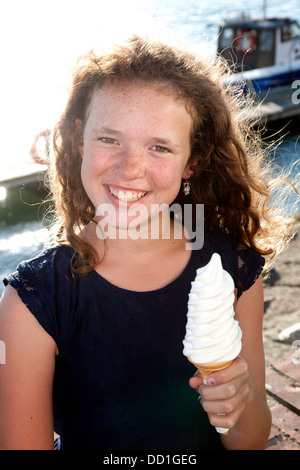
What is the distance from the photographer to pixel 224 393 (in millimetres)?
1691

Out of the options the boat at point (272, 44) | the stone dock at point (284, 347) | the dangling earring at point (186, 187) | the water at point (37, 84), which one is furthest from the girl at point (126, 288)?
the boat at point (272, 44)

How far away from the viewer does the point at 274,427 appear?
9.32 feet

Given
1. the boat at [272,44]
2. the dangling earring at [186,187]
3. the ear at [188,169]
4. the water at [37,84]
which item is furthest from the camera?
the boat at [272,44]

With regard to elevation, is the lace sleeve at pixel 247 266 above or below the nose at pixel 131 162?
below

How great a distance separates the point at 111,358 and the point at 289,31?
17663 mm

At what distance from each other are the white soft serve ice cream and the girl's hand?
55 mm

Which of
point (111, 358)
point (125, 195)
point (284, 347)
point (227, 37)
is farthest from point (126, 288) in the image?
point (227, 37)

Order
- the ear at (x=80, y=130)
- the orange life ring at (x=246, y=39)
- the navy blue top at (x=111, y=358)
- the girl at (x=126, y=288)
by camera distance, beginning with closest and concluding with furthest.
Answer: the girl at (x=126, y=288) < the navy blue top at (x=111, y=358) < the ear at (x=80, y=130) < the orange life ring at (x=246, y=39)

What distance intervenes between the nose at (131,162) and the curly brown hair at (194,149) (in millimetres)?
272

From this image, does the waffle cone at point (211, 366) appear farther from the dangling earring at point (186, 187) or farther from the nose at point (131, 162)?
the dangling earring at point (186, 187)

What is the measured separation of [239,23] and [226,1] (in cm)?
3446

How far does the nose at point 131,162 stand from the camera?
1875mm

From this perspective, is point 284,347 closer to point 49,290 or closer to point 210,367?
point 210,367

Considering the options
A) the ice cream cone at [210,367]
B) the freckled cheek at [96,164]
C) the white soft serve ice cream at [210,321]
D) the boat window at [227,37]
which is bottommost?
the ice cream cone at [210,367]
